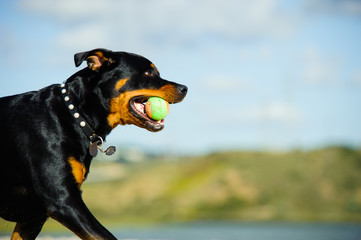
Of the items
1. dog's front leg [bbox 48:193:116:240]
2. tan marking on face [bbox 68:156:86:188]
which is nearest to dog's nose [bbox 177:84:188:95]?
tan marking on face [bbox 68:156:86:188]

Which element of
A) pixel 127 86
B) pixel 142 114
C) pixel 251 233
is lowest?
pixel 142 114

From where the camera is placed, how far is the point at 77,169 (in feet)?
15.1

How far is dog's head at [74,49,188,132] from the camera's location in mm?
4953

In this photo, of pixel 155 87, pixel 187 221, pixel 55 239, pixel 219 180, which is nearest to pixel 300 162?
pixel 219 180

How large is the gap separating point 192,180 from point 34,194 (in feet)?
62.2

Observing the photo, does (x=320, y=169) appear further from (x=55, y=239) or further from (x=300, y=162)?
(x=55, y=239)

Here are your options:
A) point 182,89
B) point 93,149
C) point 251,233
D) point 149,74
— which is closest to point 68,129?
point 93,149

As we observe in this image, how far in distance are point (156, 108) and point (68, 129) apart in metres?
0.93

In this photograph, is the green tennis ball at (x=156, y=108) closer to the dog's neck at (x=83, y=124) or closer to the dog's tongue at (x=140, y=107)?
the dog's tongue at (x=140, y=107)

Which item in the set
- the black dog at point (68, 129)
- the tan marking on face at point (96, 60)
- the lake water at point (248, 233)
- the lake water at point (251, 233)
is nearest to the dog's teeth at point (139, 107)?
the black dog at point (68, 129)

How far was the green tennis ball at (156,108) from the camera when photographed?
507cm

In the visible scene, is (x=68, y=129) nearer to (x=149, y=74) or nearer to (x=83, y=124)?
(x=83, y=124)

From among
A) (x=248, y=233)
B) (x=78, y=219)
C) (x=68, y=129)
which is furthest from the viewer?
(x=248, y=233)

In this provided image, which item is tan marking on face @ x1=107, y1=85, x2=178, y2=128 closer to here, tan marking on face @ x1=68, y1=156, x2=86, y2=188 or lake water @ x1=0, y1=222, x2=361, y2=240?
tan marking on face @ x1=68, y1=156, x2=86, y2=188
